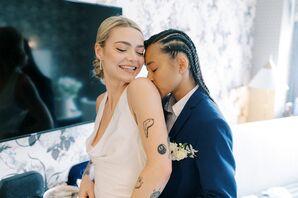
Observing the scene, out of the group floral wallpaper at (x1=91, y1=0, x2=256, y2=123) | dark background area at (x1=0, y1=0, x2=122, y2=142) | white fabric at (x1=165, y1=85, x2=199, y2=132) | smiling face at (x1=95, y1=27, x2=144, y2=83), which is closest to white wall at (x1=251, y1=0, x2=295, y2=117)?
floral wallpaper at (x1=91, y1=0, x2=256, y2=123)

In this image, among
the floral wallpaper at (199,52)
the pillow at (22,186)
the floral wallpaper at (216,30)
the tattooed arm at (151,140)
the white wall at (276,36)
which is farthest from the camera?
the white wall at (276,36)

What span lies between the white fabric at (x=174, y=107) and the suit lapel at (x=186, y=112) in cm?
1

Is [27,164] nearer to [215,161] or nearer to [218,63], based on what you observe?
[215,161]

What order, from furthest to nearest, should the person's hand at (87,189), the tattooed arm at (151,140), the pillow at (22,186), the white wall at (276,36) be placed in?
the white wall at (276,36) < the pillow at (22,186) < the person's hand at (87,189) < the tattooed arm at (151,140)

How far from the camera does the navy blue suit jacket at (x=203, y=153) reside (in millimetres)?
752

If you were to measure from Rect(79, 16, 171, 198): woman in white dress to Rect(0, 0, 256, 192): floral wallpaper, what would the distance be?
763 millimetres

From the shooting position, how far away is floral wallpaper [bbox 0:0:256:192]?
1555 mm

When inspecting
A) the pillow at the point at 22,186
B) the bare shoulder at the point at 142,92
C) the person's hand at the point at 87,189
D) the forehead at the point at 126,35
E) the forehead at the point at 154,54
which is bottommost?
the pillow at the point at 22,186

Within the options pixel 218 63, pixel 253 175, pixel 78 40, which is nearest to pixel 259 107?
pixel 218 63

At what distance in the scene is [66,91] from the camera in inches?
58.2

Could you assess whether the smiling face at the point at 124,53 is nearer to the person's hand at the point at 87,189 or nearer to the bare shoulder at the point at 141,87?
the bare shoulder at the point at 141,87

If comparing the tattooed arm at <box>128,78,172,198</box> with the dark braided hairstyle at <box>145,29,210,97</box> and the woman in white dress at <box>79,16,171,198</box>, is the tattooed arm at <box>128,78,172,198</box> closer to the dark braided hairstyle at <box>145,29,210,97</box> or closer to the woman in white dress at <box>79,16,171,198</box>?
the woman in white dress at <box>79,16,171,198</box>

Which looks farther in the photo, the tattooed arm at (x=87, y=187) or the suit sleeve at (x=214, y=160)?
the tattooed arm at (x=87, y=187)

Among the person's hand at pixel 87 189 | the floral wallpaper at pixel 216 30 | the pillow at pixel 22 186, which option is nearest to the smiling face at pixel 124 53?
the person's hand at pixel 87 189
